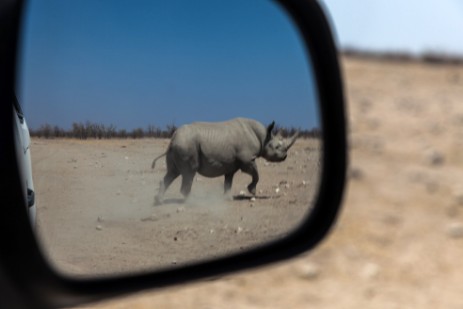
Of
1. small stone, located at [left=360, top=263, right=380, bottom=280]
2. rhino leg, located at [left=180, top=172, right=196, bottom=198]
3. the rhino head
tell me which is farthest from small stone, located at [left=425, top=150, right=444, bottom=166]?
rhino leg, located at [left=180, top=172, right=196, bottom=198]

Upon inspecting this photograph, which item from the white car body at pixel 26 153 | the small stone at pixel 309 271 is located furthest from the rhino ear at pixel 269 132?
the small stone at pixel 309 271

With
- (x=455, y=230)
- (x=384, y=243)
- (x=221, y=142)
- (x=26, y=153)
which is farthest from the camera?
(x=455, y=230)

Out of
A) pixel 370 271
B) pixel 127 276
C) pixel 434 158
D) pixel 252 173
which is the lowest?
pixel 370 271

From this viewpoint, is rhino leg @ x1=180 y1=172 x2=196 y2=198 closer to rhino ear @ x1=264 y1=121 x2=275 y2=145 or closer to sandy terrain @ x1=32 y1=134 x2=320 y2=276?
sandy terrain @ x1=32 y1=134 x2=320 y2=276

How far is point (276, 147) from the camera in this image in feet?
4.36

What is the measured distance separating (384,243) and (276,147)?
15.5ft

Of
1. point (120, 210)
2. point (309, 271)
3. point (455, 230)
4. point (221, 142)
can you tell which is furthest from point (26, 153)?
point (455, 230)

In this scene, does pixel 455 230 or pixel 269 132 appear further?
pixel 455 230

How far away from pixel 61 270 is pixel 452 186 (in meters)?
6.89

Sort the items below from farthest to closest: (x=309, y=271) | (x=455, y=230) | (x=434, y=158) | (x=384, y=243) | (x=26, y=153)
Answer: (x=434, y=158) → (x=455, y=230) → (x=384, y=243) → (x=309, y=271) → (x=26, y=153)

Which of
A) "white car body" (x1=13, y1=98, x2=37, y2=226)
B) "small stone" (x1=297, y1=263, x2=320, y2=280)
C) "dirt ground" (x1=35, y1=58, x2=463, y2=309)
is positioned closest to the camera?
"white car body" (x1=13, y1=98, x2=37, y2=226)

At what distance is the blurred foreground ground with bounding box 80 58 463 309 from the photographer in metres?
4.68

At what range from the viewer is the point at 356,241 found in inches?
234

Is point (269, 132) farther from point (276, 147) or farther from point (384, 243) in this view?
point (384, 243)
